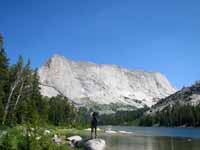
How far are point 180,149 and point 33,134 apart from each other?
22.6 metres

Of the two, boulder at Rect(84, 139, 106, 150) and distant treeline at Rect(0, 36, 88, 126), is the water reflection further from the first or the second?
distant treeline at Rect(0, 36, 88, 126)

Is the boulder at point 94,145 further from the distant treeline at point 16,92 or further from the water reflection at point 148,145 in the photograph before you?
the distant treeline at point 16,92

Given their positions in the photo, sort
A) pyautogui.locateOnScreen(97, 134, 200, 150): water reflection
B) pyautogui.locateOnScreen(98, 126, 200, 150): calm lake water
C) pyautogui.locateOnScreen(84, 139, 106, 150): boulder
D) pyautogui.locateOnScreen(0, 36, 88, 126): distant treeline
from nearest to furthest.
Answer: pyautogui.locateOnScreen(84, 139, 106, 150): boulder < pyautogui.locateOnScreen(97, 134, 200, 150): water reflection < pyautogui.locateOnScreen(98, 126, 200, 150): calm lake water < pyautogui.locateOnScreen(0, 36, 88, 126): distant treeline

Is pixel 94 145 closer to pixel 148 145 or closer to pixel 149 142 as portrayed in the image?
pixel 148 145

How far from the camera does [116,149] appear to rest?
34.0 metres

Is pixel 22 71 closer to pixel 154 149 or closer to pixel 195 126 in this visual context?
pixel 154 149

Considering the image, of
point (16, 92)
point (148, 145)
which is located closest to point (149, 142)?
point (148, 145)

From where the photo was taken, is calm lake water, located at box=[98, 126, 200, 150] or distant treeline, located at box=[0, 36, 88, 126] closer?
calm lake water, located at box=[98, 126, 200, 150]

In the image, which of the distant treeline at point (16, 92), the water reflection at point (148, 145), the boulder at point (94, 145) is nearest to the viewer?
the boulder at point (94, 145)

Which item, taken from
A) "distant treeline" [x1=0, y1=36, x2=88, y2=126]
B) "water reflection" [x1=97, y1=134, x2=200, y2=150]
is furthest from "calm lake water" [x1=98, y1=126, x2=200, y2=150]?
"distant treeline" [x1=0, y1=36, x2=88, y2=126]

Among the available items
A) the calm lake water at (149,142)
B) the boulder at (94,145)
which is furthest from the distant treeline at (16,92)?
the boulder at (94,145)

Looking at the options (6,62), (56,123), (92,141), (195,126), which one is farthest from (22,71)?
(195,126)

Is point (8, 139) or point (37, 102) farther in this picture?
point (37, 102)

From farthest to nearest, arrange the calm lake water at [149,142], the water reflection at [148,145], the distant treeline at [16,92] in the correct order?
the distant treeline at [16,92] → the calm lake water at [149,142] → the water reflection at [148,145]
